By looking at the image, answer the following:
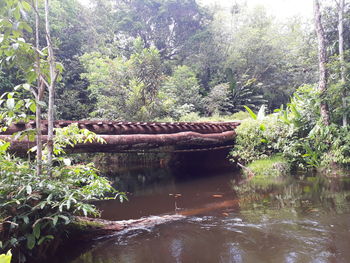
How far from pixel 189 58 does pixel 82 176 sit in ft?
72.9

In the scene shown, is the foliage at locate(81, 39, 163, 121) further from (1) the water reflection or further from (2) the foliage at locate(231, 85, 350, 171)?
(1) the water reflection

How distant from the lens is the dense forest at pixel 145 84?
2.42m

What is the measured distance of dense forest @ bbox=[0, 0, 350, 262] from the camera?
7.93ft

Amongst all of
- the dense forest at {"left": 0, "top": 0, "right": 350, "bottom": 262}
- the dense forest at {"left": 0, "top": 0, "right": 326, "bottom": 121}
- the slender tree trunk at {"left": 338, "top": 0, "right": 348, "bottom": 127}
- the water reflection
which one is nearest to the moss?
the dense forest at {"left": 0, "top": 0, "right": 350, "bottom": 262}

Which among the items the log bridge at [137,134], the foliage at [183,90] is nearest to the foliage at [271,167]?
the log bridge at [137,134]

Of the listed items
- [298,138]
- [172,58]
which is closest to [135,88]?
[298,138]

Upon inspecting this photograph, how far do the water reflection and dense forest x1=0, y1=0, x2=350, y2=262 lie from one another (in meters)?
0.75

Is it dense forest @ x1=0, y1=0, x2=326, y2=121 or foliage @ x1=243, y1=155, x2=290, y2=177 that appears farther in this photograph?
dense forest @ x1=0, y1=0, x2=326, y2=121

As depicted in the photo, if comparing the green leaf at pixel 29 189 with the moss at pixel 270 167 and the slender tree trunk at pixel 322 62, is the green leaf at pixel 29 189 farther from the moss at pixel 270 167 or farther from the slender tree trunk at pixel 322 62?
the slender tree trunk at pixel 322 62

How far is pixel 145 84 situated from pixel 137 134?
19.5 ft

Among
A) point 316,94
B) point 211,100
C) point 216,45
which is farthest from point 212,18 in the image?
point 316,94

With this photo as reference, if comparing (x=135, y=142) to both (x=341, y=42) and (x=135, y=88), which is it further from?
(x=341, y=42)

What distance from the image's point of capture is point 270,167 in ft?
27.1

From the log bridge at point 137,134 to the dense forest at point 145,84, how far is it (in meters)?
0.42
